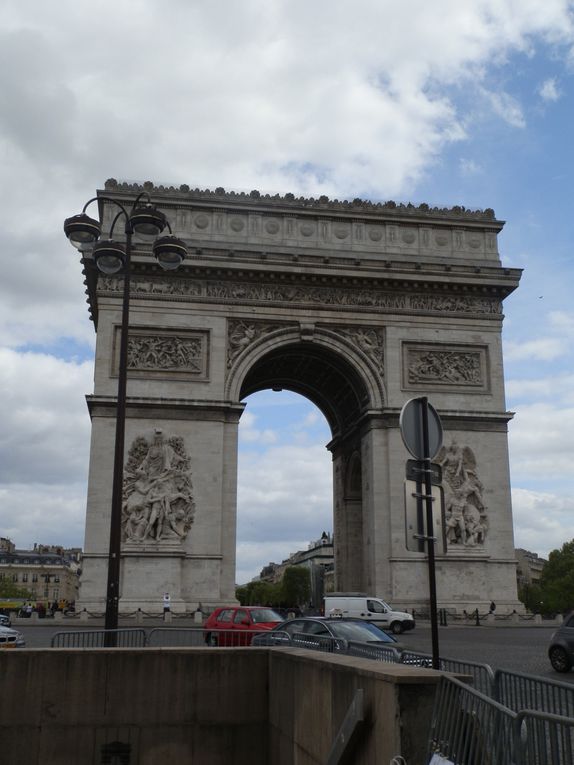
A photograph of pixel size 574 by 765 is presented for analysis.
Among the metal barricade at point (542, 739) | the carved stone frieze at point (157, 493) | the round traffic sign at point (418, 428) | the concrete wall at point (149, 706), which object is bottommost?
the concrete wall at point (149, 706)

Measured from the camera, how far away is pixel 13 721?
10422mm

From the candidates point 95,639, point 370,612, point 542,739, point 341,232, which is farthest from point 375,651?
point 341,232

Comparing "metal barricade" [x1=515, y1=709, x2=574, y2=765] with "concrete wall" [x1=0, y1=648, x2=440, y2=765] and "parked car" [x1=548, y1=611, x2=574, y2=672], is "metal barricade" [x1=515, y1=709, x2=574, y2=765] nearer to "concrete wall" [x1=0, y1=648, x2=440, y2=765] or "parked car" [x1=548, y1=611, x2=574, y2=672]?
"concrete wall" [x1=0, y1=648, x2=440, y2=765]

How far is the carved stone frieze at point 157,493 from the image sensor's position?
33281mm

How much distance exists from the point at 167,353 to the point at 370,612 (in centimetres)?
1323

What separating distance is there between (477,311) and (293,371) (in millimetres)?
9441

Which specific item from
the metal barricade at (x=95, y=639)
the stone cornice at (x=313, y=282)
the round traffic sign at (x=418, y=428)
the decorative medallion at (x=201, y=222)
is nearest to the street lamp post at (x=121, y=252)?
the metal barricade at (x=95, y=639)

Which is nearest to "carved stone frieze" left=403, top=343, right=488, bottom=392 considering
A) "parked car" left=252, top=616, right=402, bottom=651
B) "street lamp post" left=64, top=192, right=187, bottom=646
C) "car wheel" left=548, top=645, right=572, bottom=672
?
"car wheel" left=548, top=645, right=572, bottom=672

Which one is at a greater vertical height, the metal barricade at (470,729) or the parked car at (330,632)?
the parked car at (330,632)

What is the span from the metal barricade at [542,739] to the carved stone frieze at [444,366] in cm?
3264

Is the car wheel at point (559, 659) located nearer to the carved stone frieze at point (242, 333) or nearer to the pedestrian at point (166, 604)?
the pedestrian at point (166, 604)

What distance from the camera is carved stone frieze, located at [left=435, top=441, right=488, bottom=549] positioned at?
3544 centimetres

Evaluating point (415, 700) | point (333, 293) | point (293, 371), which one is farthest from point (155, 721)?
point (293, 371)

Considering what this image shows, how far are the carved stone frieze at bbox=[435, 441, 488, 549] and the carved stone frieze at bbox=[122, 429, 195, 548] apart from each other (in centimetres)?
1050
